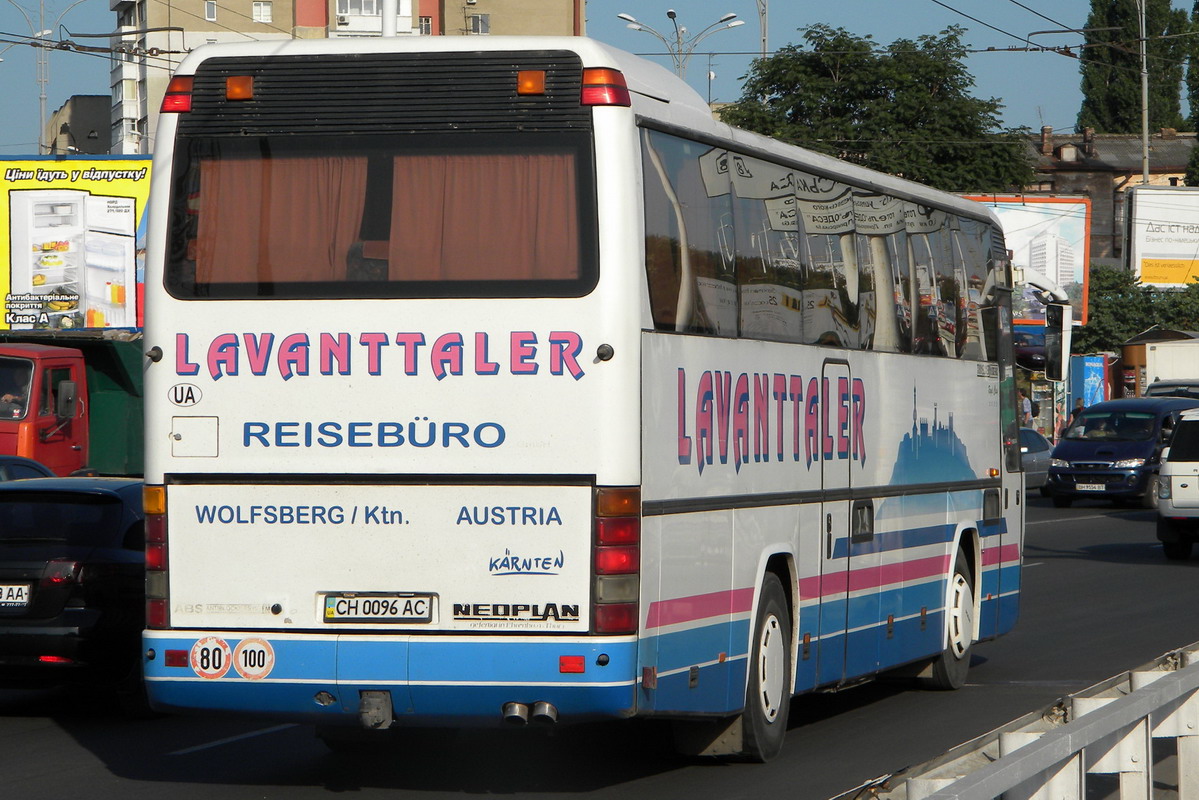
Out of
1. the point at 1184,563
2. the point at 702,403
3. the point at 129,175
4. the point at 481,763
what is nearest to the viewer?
the point at 702,403

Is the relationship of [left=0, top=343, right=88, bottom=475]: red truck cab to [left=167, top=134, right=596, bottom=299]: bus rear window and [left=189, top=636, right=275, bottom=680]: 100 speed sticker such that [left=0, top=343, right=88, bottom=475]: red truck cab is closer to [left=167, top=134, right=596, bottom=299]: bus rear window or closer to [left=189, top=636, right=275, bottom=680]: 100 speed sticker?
[left=167, top=134, right=596, bottom=299]: bus rear window

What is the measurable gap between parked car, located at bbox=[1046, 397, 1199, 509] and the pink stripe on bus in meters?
27.1

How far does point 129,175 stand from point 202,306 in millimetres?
28988

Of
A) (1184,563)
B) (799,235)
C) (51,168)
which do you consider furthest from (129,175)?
(799,235)

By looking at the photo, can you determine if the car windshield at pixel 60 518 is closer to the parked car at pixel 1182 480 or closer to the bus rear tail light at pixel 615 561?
the bus rear tail light at pixel 615 561

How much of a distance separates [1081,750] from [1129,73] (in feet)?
359

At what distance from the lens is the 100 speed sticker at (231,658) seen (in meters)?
7.56

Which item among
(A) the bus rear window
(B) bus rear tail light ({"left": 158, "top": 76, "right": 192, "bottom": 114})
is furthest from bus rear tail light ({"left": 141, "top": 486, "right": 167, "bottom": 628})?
(B) bus rear tail light ({"left": 158, "top": 76, "right": 192, "bottom": 114})

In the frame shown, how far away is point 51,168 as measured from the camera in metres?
35.7

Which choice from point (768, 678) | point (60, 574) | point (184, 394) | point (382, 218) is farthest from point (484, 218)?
point (60, 574)

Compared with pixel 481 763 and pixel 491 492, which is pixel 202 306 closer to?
pixel 491 492

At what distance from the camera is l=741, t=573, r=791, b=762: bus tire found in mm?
8719

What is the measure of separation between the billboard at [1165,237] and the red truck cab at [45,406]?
187 feet

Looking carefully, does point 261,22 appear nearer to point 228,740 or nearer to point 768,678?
point 228,740
